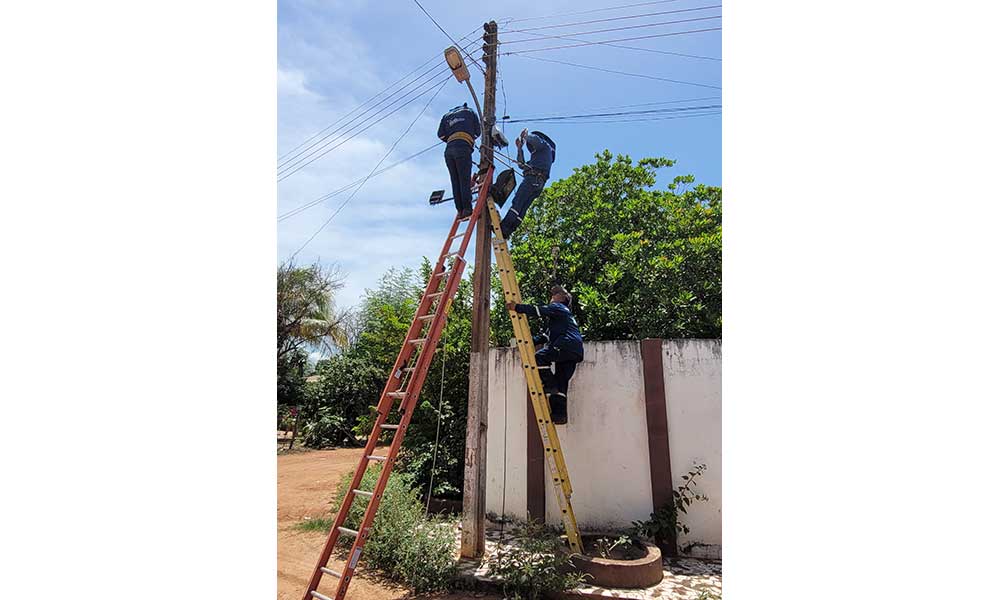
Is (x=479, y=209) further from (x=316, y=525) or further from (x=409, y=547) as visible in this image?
(x=316, y=525)

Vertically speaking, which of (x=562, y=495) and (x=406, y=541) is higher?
(x=562, y=495)

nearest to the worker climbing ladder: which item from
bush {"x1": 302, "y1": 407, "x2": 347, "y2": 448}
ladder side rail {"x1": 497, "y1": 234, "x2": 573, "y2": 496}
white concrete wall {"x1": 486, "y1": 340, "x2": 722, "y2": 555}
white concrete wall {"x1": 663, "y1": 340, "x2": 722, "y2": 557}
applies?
ladder side rail {"x1": 497, "y1": 234, "x2": 573, "y2": 496}

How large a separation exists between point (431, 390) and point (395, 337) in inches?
123

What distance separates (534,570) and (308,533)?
2882 millimetres

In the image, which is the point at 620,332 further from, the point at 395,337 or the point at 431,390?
the point at 395,337

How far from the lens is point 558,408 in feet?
16.7

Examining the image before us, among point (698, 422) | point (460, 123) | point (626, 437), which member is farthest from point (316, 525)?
point (460, 123)

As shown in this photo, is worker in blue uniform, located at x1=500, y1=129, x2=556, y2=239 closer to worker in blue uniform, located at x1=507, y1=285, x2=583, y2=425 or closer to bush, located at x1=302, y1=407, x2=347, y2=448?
worker in blue uniform, located at x1=507, y1=285, x2=583, y2=425

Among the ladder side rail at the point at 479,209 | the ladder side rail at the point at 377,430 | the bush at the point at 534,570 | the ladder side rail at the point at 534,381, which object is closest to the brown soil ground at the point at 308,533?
the bush at the point at 534,570

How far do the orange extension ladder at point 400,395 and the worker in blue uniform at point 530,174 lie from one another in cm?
30

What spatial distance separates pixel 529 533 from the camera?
4.91 m

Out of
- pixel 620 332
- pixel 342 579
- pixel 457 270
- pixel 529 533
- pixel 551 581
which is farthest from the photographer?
pixel 620 332

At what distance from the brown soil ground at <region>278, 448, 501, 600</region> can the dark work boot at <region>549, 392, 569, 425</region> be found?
4.95ft

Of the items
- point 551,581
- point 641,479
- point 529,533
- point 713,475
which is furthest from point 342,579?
point 713,475
